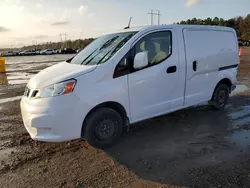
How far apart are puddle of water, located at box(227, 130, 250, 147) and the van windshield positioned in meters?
2.68

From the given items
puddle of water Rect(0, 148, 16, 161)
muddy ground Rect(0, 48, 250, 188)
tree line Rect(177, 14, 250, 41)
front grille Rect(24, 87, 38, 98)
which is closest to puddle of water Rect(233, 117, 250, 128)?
muddy ground Rect(0, 48, 250, 188)

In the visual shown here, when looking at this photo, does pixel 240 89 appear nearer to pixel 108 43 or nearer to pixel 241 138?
pixel 241 138

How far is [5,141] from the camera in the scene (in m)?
4.71

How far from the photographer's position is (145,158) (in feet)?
12.6

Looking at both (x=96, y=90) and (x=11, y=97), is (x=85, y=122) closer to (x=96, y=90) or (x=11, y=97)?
(x=96, y=90)

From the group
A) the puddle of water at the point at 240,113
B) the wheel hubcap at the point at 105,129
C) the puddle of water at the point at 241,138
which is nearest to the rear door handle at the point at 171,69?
the wheel hubcap at the point at 105,129

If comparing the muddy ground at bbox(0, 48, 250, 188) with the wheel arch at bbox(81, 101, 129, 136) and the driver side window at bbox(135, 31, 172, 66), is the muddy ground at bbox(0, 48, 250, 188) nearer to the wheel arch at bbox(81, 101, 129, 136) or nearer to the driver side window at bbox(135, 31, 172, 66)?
the wheel arch at bbox(81, 101, 129, 136)

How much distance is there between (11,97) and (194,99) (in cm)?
674

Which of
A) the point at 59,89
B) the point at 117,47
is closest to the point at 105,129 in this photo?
the point at 59,89

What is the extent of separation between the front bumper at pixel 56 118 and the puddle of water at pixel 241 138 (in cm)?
278

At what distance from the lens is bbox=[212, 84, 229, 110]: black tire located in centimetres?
606

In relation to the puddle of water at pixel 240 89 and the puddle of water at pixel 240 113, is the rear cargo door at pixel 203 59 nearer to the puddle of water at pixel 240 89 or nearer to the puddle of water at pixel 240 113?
the puddle of water at pixel 240 113

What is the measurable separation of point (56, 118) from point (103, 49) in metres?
1.62

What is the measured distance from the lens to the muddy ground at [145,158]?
3258 mm
